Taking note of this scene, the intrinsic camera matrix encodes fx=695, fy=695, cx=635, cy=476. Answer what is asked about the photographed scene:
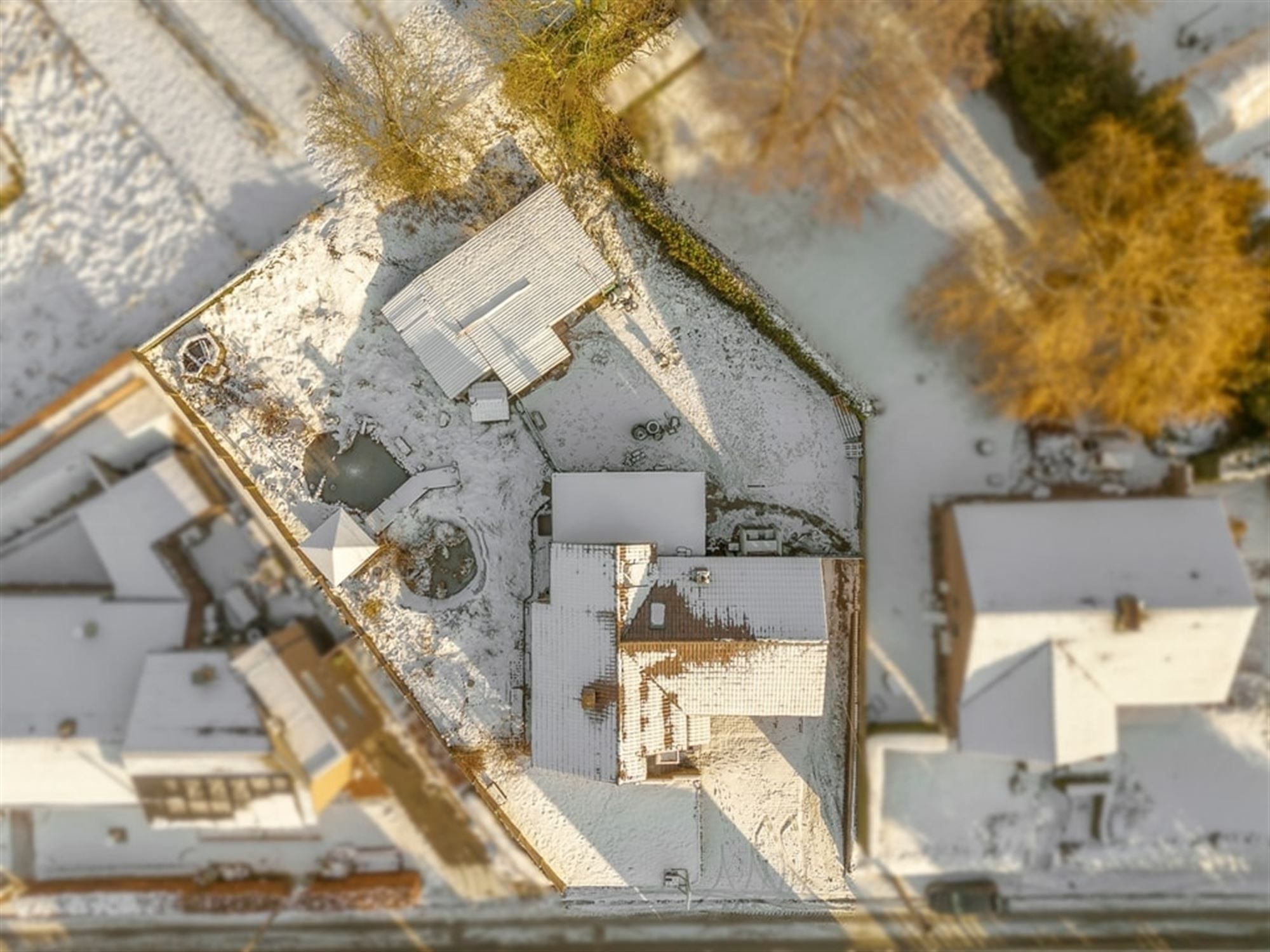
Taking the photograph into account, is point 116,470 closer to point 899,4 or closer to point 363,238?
point 363,238

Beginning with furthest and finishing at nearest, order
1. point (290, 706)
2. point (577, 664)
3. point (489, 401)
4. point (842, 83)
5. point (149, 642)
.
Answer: point (842, 83), point (149, 642), point (290, 706), point (489, 401), point (577, 664)

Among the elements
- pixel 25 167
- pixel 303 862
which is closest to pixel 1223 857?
pixel 303 862

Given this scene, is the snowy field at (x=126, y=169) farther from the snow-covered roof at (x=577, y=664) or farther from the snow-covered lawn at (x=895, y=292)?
the snow-covered roof at (x=577, y=664)

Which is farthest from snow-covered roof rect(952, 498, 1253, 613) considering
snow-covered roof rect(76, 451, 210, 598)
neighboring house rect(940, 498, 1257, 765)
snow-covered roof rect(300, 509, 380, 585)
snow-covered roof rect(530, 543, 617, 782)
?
snow-covered roof rect(76, 451, 210, 598)

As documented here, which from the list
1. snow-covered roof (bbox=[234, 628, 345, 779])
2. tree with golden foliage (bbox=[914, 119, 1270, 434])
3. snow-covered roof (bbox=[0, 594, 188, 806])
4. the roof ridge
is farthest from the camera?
snow-covered roof (bbox=[0, 594, 188, 806])

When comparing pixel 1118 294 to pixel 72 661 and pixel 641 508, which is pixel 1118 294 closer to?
pixel 641 508

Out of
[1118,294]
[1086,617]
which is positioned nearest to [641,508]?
[1086,617]

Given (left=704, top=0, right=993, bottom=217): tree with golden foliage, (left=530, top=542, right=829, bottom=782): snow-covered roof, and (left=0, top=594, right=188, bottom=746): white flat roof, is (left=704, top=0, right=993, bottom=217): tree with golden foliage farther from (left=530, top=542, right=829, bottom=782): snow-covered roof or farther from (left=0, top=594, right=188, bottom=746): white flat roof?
(left=0, top=594, right=188, bottom=746): white flat roof
